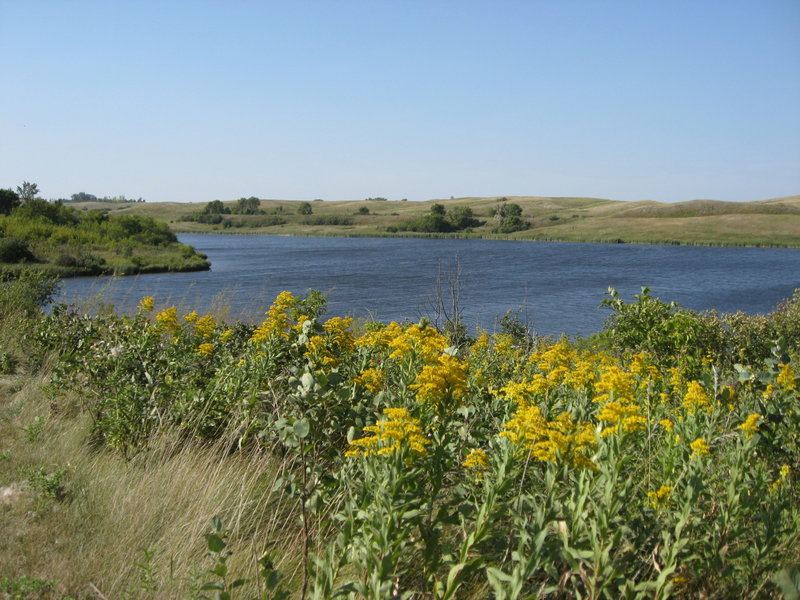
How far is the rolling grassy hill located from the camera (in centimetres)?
8619

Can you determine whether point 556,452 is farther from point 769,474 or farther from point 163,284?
point 163,284

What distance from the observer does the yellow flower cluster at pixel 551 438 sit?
7.91ft

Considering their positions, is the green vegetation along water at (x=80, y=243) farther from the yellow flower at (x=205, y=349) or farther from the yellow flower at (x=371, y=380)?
the yellow flower at (x=371, y=380)

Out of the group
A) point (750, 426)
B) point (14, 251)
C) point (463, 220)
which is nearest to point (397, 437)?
point (750, 426)

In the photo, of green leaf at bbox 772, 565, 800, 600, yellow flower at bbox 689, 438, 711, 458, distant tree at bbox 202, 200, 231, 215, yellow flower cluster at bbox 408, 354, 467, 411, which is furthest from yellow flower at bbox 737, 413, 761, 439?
distant tree at bbox 202, 200, 231, 215

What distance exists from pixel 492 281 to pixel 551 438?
36291 millimetres

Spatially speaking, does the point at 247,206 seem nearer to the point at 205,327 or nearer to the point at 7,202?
the point at 7,202

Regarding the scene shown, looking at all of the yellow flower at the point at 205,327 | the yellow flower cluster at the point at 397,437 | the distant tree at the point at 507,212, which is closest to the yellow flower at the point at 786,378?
the yellow flower cluster at the point at 397,437

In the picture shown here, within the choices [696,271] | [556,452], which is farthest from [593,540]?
[696,271]

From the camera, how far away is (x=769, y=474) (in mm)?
3170

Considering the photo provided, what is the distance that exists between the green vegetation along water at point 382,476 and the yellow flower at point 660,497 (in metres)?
0.02

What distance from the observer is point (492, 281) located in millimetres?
38312

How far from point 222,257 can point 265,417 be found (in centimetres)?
5677

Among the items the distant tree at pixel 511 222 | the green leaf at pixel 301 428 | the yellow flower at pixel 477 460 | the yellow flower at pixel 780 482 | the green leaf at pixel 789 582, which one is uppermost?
the distant tree at pixel 511 222
